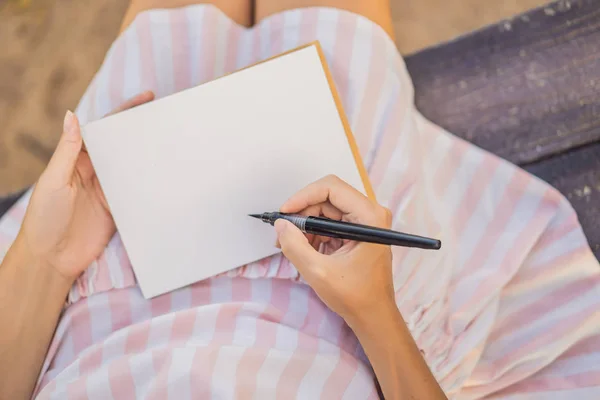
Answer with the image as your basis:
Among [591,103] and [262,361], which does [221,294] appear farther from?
[591,103]

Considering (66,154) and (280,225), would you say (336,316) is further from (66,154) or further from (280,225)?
(66,154)

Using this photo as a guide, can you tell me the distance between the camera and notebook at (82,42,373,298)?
603mm

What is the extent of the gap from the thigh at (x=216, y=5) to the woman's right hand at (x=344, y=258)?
0.36 metres

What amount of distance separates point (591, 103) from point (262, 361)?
64 centimetres

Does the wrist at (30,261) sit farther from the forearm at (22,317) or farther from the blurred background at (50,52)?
the blurred background at (50,52)

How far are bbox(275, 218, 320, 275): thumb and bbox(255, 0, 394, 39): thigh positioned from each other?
334mm

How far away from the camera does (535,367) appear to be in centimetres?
64

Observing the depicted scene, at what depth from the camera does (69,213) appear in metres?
0.58

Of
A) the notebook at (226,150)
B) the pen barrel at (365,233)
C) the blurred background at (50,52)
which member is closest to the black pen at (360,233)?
the pen barrel at (365,233)

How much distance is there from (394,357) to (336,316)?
10cm

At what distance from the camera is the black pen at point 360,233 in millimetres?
464

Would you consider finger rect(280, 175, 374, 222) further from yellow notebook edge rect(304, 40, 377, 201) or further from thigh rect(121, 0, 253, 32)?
thigh rect(121, 0, 253, 32)

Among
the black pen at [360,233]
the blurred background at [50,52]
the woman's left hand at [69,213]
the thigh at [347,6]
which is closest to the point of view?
the black pen at [360,233]

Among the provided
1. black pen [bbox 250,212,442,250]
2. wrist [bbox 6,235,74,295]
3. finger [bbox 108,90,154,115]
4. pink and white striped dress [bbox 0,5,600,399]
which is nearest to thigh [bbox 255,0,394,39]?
pink and white striped dress [bbox 0,5,600,399]
